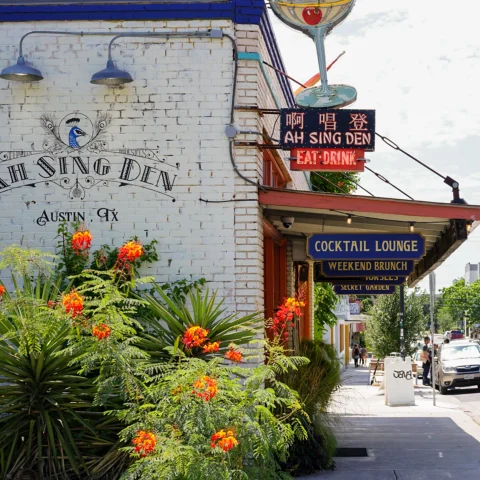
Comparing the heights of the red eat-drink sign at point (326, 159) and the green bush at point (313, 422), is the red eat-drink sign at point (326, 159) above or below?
above

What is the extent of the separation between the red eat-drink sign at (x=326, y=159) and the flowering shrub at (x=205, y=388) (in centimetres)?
479

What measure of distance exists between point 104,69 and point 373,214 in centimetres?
369

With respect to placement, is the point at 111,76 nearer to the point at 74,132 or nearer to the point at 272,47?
the point at 74,132

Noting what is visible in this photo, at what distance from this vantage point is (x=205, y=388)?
21.3 feet

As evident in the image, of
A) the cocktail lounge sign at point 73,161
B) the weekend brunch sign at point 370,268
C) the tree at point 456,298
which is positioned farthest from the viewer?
the tree at point 456,298

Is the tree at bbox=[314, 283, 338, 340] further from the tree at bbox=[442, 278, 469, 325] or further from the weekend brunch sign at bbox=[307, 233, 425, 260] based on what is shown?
the tree at bbox=[442, 278, 469, 325]

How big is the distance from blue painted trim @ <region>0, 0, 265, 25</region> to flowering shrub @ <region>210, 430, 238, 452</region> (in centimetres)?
589

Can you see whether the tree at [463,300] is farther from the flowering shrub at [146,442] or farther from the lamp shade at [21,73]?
the flowering shrub at [146,442]

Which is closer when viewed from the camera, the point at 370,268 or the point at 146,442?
the point at 146,442

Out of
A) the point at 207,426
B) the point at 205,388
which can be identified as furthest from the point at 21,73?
the point at 207,426

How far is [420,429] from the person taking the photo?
601 inches

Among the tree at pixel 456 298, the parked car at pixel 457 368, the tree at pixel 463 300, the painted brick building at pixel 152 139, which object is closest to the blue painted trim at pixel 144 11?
the painted brick building at pixel 152 139

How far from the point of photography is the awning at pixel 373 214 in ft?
34.7

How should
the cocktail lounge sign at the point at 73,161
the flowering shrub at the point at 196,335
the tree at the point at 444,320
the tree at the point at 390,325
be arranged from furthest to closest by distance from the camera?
the tree at the point at 444,320 → the tree at the point at 390,325 → the cocktail lounge sign at the point at 73,161 → the flowering shrub at the point at 196,335
